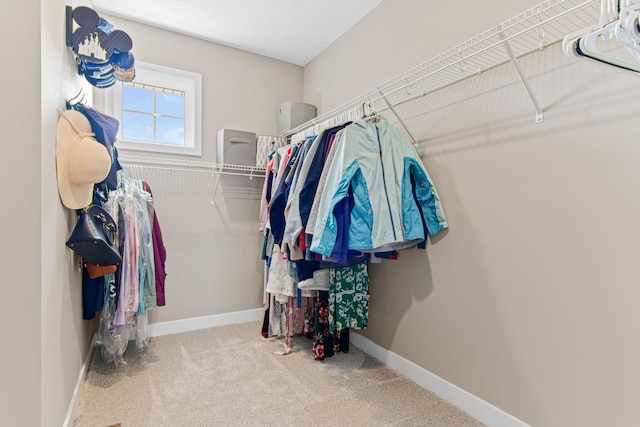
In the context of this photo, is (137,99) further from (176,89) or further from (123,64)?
(123,64)

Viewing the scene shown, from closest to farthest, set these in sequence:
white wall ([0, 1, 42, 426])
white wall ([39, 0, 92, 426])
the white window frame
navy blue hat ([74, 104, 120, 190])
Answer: white wall ([0, 1, 42, 426]) → white wall ([39, 0, 92, 426]) → navy blue hat ([74, 104, 120, 190]) → the white window frame

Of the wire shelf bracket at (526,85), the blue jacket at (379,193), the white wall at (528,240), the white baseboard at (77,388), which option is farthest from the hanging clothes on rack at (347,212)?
the white baseboard at (77,388)

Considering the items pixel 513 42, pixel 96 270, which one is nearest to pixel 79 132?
pixel 96 270

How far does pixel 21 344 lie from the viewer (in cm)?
108

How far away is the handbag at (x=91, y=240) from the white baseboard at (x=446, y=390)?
5.77 ft

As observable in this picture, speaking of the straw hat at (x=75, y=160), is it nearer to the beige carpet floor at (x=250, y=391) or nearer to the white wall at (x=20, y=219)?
the white wall at (x=20, y=219)

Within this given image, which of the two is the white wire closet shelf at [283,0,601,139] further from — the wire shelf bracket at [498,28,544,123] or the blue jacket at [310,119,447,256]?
the blue jacket at [310,119,447,256]

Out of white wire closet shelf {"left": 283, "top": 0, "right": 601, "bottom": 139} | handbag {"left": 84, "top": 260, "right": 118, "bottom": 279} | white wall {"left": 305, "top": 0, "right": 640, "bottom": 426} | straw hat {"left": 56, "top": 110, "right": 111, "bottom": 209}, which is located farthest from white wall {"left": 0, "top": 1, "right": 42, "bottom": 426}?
white wall {"left": 305, "top": 0, "right": 640, "bottom": 426}

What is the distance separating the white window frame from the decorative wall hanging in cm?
86

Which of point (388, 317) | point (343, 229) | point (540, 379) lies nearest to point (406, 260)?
point (388, 317)

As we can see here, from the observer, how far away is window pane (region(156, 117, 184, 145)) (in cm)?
299

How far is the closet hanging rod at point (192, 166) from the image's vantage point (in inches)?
108

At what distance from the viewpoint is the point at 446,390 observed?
1859mm

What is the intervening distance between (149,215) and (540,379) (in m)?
2.48
